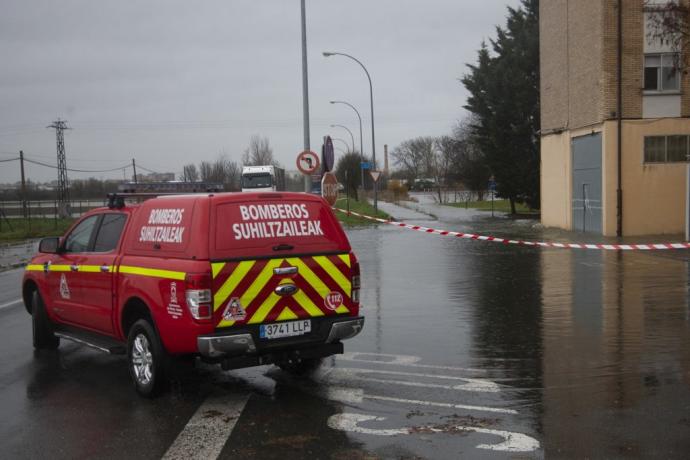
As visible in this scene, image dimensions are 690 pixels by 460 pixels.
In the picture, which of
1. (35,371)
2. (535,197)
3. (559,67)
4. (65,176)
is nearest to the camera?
(35,371)

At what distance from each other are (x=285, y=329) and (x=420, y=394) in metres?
1.30

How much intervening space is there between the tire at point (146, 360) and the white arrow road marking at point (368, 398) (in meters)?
1.44

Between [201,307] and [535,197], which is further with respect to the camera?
[535,197]

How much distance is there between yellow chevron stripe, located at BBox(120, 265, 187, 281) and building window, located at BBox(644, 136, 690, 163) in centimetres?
1987

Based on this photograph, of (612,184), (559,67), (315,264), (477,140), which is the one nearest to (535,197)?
(477,140)

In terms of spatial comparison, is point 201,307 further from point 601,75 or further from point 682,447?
point 601,75

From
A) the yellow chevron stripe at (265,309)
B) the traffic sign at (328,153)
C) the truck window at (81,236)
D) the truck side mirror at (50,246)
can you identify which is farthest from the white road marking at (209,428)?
the traffic sign at (328,153)

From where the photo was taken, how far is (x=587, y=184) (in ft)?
79.9

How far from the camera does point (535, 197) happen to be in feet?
122

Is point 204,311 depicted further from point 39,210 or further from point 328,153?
point 39,210

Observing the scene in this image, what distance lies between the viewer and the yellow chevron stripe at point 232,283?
18.9 feet

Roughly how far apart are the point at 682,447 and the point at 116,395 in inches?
181

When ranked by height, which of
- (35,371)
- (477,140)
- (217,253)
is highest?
(477,140)

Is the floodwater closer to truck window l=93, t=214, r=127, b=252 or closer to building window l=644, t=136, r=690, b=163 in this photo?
truck window l=93, t=214, r=127, b=252
